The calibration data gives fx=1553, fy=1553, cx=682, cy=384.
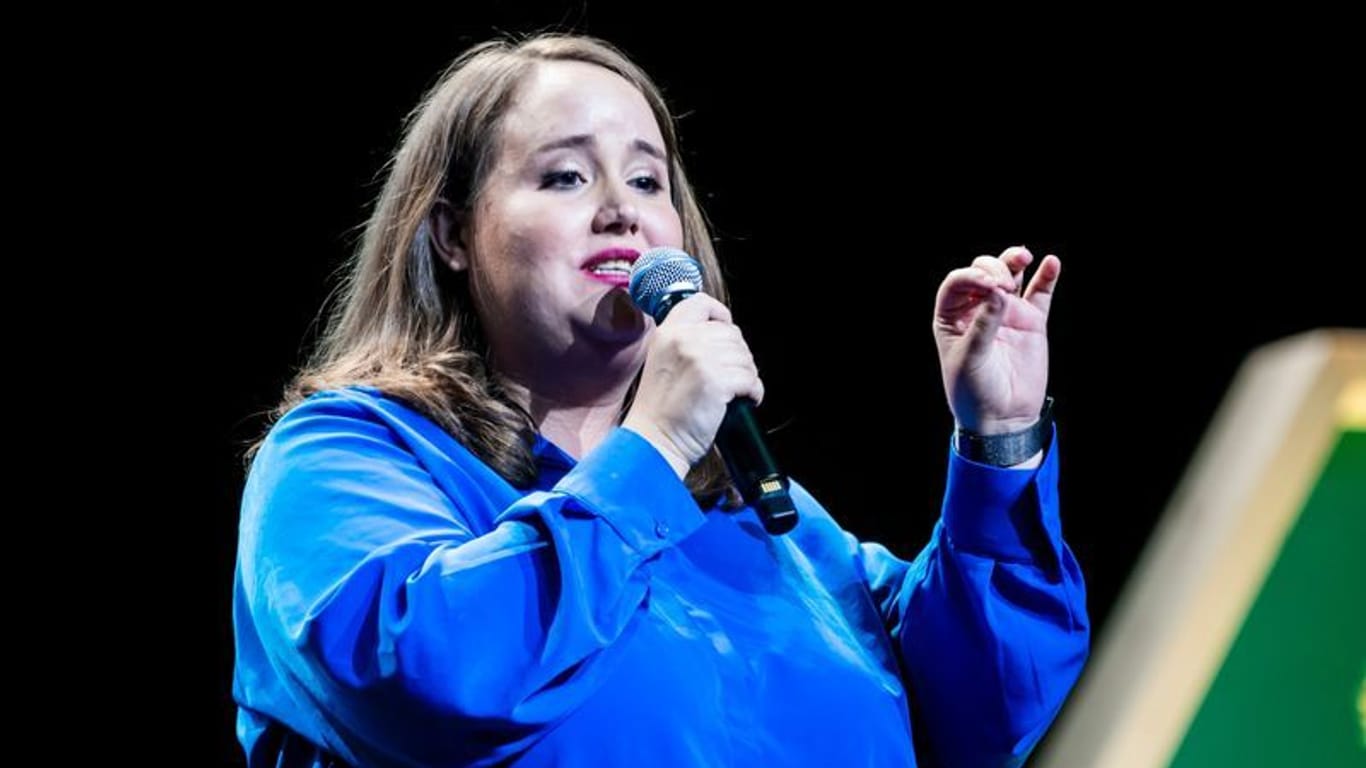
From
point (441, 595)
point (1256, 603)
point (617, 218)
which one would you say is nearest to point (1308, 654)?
point (1256, 603)

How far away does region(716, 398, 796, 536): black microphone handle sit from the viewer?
1.27m

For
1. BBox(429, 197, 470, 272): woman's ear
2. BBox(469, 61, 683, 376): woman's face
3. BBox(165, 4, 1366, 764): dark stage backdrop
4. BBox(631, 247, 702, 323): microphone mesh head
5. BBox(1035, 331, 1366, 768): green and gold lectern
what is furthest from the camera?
BBox(165, 4, 1366, 764): dark stage backdrop

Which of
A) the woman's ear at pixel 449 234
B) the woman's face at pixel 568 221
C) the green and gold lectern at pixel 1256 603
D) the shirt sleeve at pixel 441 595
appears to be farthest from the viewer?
the woman's ear at pixel 449 234

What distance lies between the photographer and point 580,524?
1202mm

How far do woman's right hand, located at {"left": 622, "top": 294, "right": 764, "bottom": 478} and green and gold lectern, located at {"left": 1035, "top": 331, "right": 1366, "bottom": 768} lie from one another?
2.86 feet

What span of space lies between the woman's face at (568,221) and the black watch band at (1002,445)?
0.33 meters

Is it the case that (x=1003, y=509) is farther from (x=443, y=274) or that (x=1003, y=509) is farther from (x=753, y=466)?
(x=443, y=274)

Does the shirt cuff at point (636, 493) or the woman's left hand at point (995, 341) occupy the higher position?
the woman's left hand at point (995, 341)

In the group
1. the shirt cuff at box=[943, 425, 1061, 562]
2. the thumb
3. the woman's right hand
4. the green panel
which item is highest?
the green panel

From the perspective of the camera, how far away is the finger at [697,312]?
131cm

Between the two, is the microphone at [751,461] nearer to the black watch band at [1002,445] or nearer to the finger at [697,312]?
the finger at [697,312]

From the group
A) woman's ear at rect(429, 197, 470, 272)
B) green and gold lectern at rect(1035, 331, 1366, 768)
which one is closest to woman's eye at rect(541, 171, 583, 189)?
woman's ear at rect(429, 197, 470, 272)

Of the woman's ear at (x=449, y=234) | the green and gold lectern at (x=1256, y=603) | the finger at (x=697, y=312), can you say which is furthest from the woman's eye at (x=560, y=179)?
the green and gold lectern at (x=1256, y=603)

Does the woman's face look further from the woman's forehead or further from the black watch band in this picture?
the black watch band
